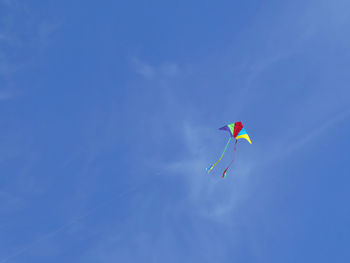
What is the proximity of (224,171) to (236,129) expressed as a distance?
19.8ft

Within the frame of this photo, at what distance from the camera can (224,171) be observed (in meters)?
38.9

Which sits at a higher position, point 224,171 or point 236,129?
point 236,129

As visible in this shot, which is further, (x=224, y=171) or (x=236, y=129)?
(x=236, y=129)

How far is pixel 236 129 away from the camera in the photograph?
41.9 metres
